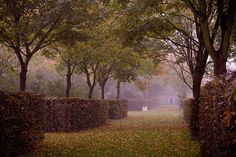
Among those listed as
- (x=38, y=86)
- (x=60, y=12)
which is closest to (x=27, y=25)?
(x=60, y=12)

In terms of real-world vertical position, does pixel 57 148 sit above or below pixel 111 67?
below

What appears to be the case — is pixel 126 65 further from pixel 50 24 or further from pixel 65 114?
pixel 50 24

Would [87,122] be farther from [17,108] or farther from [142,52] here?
[17,108]

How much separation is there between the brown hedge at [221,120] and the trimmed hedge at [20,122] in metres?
5.36

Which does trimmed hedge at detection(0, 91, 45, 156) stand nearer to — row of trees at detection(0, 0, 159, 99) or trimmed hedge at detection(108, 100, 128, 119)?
row of trees at detection(0, 0, 159, 99)

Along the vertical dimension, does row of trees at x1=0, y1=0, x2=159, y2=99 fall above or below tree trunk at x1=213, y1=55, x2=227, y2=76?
above

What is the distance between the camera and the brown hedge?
143 inches

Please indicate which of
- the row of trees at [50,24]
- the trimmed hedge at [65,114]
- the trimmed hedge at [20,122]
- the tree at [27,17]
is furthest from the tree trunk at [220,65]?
the trimmed hedge at [65,114]

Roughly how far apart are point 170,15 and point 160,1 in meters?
3.12

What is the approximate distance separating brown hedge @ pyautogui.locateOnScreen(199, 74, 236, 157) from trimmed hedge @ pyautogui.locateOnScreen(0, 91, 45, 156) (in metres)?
5.36

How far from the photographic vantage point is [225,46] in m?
12.4

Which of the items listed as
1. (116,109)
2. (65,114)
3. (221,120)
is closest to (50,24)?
(65,114)

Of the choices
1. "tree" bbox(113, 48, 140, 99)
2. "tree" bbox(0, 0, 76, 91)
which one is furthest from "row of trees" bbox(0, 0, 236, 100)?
"tree" bbox(113, 48, 140, 99)

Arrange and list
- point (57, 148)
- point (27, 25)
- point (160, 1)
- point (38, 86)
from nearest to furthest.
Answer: point (57, 148)
point (27, 25)
point (160, 1)
point (38, 86)
